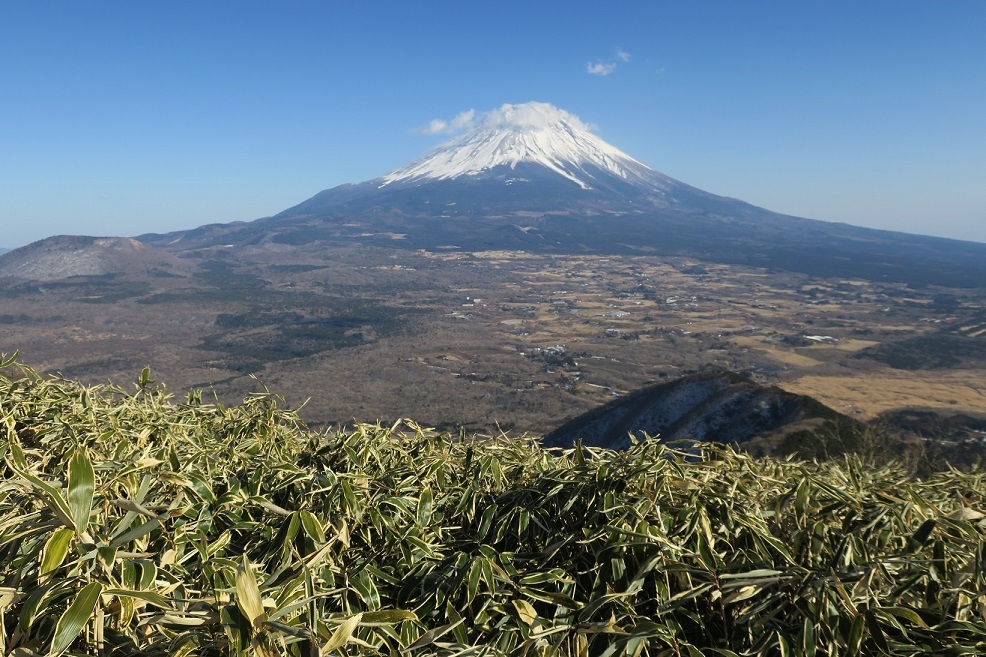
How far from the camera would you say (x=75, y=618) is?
892mm

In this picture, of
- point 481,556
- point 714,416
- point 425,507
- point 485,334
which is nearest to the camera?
point 481,556

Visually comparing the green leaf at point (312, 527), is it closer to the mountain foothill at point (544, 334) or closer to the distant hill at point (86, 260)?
the mountain foothill at point (544, 334)

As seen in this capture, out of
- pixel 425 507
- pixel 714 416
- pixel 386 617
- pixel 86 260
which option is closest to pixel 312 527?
pixel 425 507

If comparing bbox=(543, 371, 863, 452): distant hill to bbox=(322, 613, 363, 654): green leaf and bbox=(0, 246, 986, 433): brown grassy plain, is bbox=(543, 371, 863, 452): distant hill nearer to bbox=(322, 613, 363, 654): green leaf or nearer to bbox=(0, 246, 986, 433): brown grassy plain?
bbox=(0, 246, 986, 433): brown grassy plain

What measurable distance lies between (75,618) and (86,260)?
184 m

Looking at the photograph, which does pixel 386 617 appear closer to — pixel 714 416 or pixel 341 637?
pixel 341 637

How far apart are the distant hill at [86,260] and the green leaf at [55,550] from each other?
164951 millimetres

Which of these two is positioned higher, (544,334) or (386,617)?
(386,617)

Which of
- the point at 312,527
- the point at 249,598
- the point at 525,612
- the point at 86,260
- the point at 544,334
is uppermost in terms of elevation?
the point at 86,260

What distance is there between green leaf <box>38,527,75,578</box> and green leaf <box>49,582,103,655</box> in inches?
3.8

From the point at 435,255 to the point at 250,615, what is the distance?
182253 millimetres

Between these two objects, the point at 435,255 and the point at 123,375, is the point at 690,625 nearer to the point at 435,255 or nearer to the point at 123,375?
the point at 123,375

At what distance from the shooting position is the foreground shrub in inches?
39.9

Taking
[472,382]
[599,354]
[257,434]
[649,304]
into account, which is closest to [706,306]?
[649,304]
